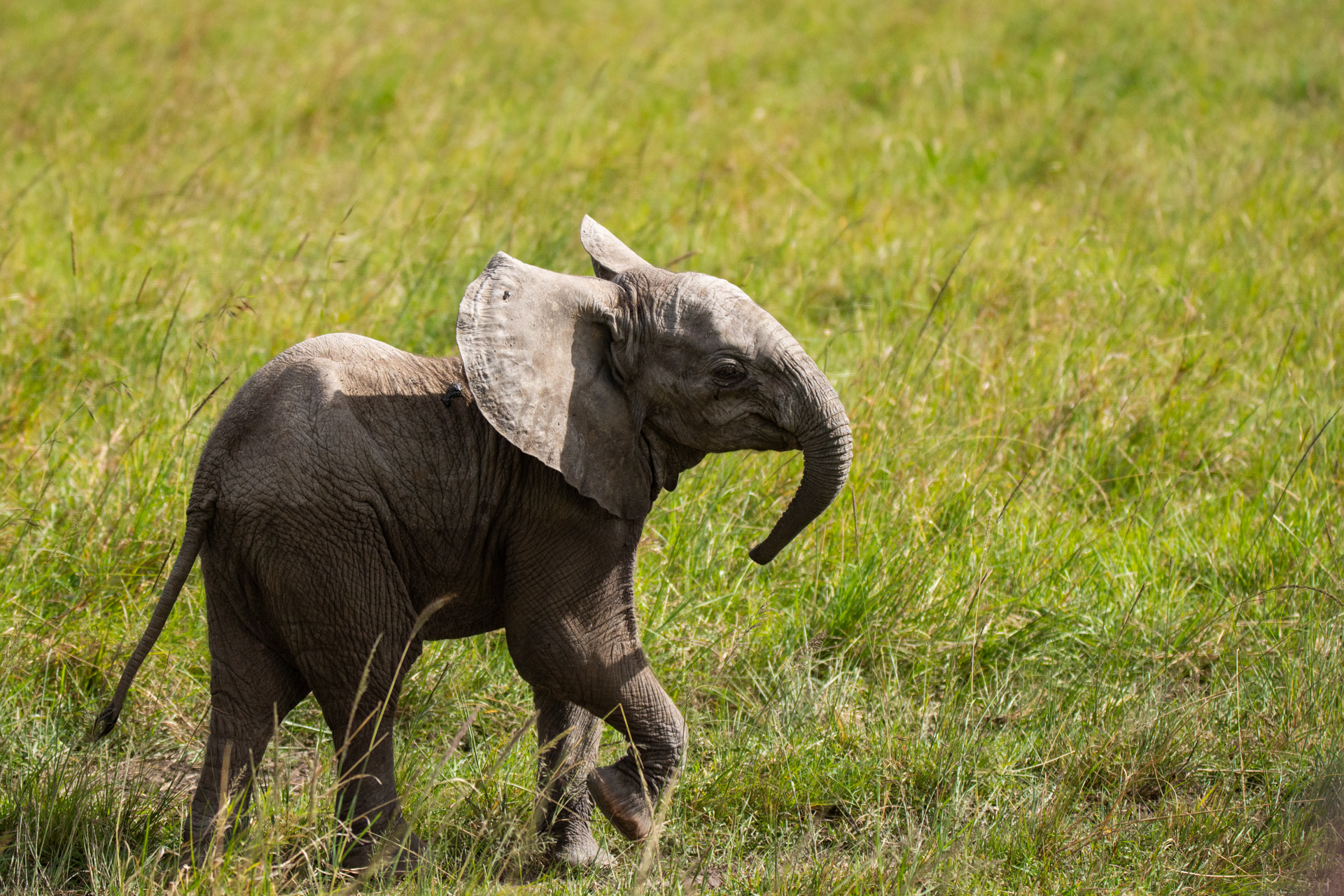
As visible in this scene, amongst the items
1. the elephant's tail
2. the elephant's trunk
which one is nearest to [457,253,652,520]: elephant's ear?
the elephant's trunk

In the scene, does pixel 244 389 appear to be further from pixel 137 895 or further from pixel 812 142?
pixel 812 142

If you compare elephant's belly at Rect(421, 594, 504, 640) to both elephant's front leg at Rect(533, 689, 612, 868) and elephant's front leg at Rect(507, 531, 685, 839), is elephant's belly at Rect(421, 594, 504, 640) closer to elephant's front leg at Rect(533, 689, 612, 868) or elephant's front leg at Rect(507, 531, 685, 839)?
elephant's front leg at Rect(507, 531, 685, 839)

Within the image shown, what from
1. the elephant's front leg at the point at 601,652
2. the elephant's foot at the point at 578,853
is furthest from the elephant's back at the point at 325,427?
the elephant's foot at the point at 578,853

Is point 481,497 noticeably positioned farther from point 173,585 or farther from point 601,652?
point 173,585

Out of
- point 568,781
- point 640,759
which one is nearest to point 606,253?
point 640,759

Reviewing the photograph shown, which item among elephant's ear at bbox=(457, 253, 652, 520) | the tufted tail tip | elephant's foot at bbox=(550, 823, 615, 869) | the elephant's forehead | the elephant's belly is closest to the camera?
elephant's ear at bbox=(457, 253, 652, 520)

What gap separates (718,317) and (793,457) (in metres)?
1.88

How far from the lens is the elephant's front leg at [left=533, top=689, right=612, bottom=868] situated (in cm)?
357

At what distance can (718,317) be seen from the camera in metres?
3.09

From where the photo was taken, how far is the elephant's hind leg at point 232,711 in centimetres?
316

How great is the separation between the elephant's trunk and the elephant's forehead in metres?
0.14

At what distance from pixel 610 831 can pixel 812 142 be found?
586 centimetres

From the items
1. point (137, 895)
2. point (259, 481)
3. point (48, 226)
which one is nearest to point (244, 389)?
point (259, 481)

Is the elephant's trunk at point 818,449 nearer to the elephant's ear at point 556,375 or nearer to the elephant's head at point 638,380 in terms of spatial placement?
the elephant's head at point 638,380
